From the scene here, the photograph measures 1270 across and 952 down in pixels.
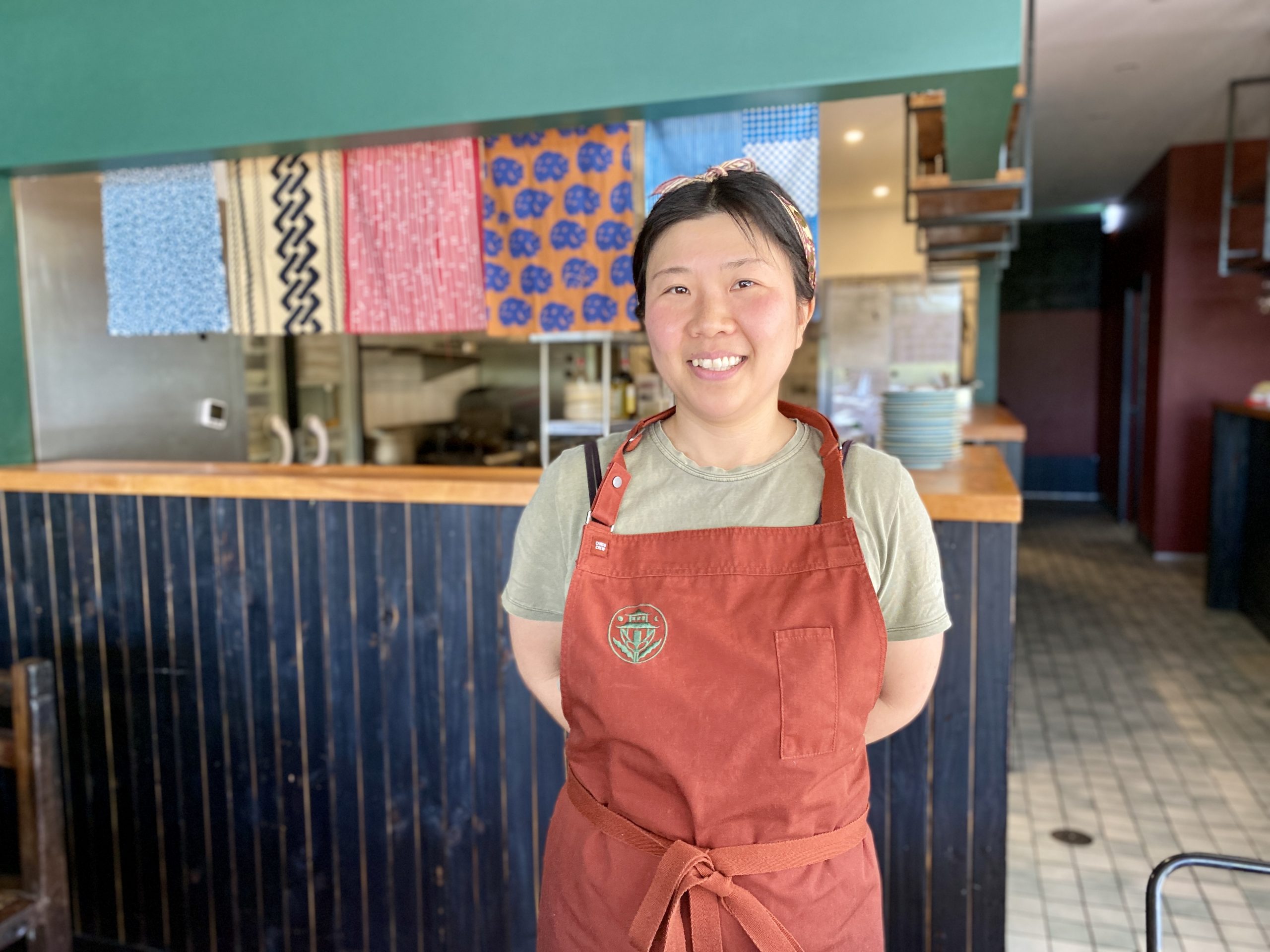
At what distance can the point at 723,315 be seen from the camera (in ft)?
4.25

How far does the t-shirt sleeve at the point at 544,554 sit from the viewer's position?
143 centimetres

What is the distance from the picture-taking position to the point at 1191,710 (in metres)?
4.46

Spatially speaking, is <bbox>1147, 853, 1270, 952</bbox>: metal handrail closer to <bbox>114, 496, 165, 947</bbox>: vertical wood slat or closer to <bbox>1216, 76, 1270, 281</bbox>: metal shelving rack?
<bbox>114, 496, 165, 947</bbox>: vertical wood slat

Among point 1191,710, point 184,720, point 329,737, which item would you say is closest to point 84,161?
point 184,720

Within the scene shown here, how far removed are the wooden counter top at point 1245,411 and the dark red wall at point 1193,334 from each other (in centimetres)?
162

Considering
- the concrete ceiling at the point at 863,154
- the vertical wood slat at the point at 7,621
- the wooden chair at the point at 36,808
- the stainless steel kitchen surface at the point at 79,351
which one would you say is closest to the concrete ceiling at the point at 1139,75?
the concrete ceiling at the point at 863,154

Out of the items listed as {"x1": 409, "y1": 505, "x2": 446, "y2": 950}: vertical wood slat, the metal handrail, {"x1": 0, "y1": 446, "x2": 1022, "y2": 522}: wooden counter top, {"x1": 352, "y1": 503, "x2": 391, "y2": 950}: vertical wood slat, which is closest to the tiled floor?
the metal handrail

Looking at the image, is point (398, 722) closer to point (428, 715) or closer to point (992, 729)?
point (428, 715)

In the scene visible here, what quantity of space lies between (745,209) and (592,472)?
0.45m

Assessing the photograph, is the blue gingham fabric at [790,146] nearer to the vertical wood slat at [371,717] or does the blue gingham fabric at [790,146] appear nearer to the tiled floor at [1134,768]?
the vertical wood slat at [371,717]

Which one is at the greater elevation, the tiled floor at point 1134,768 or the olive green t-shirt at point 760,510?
the olive green t-shirt at point 760,510

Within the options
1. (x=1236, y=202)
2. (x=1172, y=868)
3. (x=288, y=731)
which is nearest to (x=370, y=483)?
(x=288, y=731)

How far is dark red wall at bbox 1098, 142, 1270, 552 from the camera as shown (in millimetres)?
7547

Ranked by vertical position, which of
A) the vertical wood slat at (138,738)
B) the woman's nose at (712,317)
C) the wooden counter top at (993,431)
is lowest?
the vertical wood slat at (138,738)
